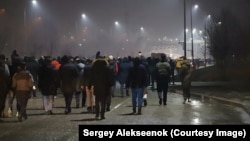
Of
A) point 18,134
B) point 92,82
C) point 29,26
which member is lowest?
point 18,134

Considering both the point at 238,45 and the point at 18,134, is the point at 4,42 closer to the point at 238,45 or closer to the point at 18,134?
the point at 238,45

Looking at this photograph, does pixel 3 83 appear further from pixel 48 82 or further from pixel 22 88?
pixel 48 82

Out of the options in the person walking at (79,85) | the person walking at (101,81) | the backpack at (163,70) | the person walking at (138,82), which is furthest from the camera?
the backpack at (163,70)

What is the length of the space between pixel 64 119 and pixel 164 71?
200 inches

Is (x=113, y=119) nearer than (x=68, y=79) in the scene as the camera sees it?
Yes

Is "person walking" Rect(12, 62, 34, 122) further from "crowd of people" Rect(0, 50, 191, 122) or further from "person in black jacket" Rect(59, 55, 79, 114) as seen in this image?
"person in black jacket" Rect(59, 55, 79, 114)

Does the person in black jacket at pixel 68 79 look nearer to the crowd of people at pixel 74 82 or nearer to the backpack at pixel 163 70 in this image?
the crowd of people at pixel 74 82

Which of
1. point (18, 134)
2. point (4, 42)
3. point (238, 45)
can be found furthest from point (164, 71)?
point (4, 42)

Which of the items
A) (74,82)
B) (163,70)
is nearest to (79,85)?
(74,82)

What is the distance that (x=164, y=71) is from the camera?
18094 mm

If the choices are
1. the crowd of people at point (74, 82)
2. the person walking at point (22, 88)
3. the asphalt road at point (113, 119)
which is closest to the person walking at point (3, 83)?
the crowd of people at point (74, 82)

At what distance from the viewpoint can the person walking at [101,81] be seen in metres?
14.2

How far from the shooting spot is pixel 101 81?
14.2 metres

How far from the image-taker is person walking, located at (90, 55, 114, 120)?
14173mm
